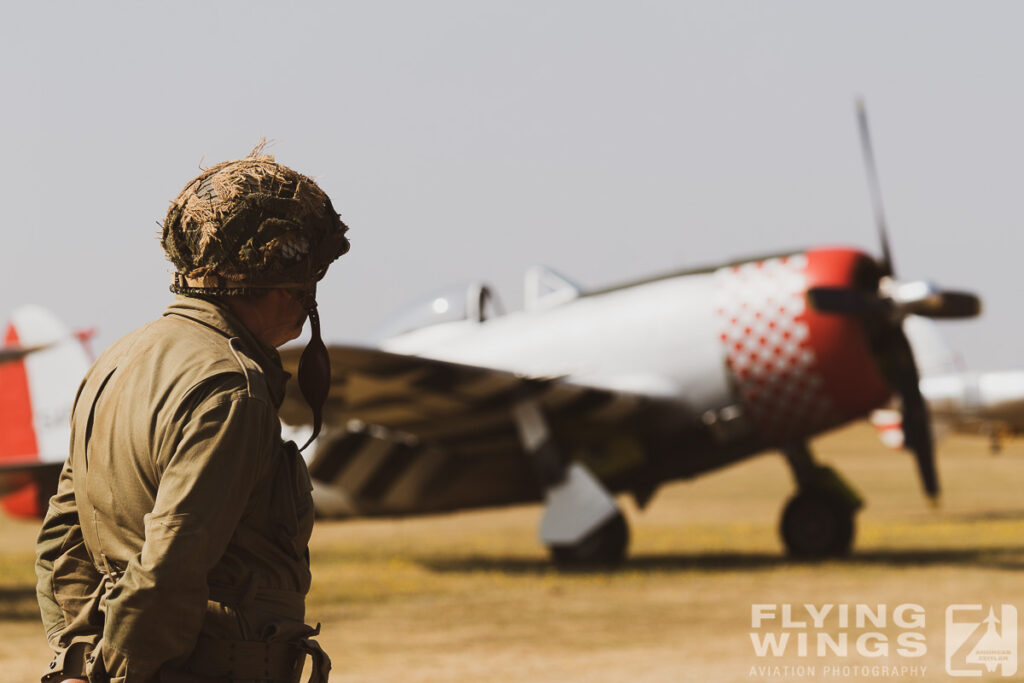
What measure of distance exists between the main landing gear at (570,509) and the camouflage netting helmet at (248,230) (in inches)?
399

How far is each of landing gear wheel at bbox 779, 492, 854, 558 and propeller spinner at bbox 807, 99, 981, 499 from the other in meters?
1.11

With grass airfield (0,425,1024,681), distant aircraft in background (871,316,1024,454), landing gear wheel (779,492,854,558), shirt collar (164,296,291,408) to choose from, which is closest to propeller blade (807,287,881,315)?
landing gear wheel (779,492,854,558)

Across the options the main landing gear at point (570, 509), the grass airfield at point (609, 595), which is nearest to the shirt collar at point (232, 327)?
the grass airfield at point (609, 595)

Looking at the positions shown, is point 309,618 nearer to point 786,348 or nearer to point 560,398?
point 560,398

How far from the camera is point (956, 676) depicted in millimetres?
6602

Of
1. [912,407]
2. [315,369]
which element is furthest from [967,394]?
[315,369]

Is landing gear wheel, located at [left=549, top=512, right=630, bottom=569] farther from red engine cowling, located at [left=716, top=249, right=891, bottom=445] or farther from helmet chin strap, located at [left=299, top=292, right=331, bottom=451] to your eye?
helmet chin strap, located at [left=299, top=292, right=331, bottom=451]

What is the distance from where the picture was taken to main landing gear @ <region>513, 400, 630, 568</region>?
11.8m

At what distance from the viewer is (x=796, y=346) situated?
39.2 ft

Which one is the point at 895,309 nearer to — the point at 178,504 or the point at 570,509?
the point at 570,509

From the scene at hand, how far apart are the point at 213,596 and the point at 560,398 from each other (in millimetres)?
10859

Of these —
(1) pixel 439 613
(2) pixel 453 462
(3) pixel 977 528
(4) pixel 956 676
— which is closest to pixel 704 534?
(3) pixel 977 528

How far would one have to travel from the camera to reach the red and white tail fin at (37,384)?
13.9m

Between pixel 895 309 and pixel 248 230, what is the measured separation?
11.1m
